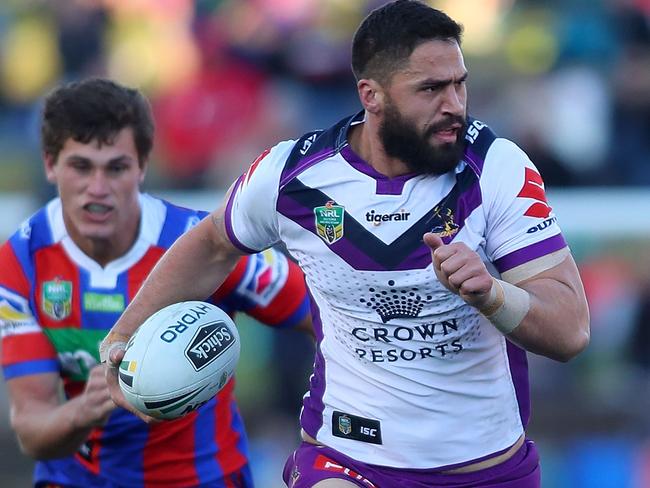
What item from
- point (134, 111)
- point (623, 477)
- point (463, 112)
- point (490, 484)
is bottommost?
point (623, 477)

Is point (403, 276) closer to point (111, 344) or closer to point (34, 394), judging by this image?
point (111, 344)

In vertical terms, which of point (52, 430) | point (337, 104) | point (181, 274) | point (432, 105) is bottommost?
point (337, 104)

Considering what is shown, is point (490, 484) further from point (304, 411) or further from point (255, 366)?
point (255, 366)

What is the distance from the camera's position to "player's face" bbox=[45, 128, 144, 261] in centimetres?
553

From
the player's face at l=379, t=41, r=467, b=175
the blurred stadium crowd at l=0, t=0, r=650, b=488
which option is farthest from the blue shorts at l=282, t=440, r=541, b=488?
the blurred stadium crowd at l=0, t=0, r=650, b=488

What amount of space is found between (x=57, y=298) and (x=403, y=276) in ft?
5.84

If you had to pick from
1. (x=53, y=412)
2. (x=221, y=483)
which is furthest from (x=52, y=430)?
(x=221, y=483)

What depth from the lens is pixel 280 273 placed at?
5801 mm

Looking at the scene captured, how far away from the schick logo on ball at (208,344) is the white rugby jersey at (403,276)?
13.6 inches

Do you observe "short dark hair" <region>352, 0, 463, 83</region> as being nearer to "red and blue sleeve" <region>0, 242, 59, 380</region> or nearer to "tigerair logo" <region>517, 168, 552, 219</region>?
"tigerair logo" <region>517, 168, 552, 219</region>

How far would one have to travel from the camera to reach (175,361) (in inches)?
184

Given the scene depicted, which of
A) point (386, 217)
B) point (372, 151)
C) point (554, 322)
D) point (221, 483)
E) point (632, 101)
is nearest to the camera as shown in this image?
point (554, 322)

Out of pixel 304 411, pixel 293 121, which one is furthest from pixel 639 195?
pixel 304 411

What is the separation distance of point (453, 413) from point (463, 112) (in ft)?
3.47
